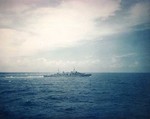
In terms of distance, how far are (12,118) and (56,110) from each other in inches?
144

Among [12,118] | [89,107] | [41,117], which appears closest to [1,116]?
[12,118]

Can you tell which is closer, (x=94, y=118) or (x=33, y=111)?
(x=94, y=118)

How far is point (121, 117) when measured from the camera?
12.3m

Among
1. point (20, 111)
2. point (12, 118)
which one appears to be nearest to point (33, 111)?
point (20, 111)

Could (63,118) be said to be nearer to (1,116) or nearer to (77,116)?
(77,116)

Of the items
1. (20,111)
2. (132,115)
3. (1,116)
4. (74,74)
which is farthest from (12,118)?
(74,74)

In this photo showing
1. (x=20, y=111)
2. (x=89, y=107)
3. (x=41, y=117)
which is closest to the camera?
(x=41, y=117)

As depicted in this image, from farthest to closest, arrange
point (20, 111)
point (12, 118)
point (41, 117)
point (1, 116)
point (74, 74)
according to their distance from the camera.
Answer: point (74, 74)
point (20, 111)
point (41, 117)
point (12, 118)
point (1, 116)

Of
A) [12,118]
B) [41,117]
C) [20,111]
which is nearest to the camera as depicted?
[12,118]

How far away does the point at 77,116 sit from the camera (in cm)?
1279

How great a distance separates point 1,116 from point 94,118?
17.6 ft

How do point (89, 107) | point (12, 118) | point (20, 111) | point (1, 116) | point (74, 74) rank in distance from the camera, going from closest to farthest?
point (1, 116) → point (12, 118) → point (20, 111) → point (89, 107) → point (74, 74)

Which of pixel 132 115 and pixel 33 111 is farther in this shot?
pixel 33 111

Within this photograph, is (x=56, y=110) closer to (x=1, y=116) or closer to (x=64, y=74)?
(x=1, y=116)
